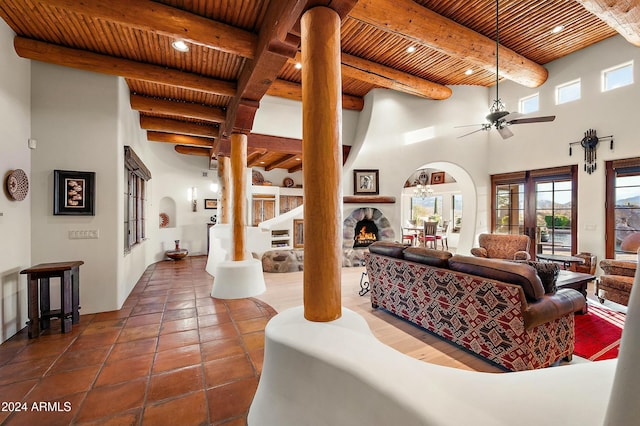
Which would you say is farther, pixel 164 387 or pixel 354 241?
pixel 354 241

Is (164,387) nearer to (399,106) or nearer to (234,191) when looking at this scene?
(234,191)

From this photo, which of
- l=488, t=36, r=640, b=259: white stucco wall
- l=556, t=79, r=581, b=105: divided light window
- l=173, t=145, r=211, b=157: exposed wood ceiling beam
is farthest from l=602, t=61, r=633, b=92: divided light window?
l=173, t=145, r=211, b=157: exposed wood ceiling beam

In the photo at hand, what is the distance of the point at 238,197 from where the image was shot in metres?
4.25

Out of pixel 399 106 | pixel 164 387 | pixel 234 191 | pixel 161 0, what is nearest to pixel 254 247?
pixel 234 191

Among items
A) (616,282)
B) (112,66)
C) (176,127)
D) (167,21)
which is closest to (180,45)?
(167,21)

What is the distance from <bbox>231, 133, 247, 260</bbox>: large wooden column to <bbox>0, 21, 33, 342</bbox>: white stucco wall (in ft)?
7.45

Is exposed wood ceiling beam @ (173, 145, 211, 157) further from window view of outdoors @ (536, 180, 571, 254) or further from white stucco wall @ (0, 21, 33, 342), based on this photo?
window view of outdoors @ (536, 180, 571, 254)

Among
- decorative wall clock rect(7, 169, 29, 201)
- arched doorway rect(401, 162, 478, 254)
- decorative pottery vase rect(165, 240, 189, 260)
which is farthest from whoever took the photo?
decorative pottery vase rect(165, 240, 189, 260)

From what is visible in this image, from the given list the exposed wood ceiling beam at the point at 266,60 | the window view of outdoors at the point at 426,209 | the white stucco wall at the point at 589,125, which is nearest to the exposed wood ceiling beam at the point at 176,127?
the exposed wood ceiling beam at the point at 266,60

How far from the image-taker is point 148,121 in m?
5.47

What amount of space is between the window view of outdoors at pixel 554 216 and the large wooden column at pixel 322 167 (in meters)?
6.32

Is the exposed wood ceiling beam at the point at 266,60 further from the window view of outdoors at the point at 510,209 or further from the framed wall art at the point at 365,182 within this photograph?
the window view of outdoors at the point at 510,209

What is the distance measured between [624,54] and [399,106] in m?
3.85

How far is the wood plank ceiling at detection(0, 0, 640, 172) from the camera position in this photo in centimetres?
250
